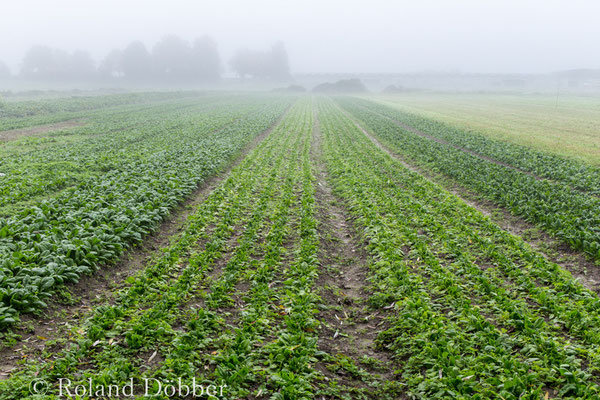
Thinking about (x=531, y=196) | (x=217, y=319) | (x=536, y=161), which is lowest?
(x=217, y=319)

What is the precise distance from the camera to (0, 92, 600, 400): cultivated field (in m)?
5.26

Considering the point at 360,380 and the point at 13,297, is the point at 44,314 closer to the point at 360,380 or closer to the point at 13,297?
the point at 13,297

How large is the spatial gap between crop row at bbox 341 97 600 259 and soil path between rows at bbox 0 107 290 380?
11492mm

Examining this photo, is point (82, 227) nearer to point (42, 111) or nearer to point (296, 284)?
point (296, 284)

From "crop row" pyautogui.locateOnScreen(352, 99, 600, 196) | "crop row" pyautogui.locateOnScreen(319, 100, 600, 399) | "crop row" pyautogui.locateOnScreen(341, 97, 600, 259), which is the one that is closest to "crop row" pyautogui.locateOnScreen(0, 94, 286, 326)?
"crop row" pyautogui.locateOnScreen(319, 100, 600, 399)

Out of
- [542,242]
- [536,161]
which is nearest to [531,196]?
[542,242]

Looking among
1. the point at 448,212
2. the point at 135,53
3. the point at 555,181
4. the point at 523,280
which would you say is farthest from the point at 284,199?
the point at 135,53

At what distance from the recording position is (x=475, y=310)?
6680 millimetres

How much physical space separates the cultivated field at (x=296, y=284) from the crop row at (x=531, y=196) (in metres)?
0.08

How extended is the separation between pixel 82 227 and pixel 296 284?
5.47 meters

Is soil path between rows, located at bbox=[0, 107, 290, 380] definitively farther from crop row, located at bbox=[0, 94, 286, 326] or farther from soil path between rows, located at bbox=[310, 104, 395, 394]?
soil path between rows, located at bbox=[310, 104, 395, 394]

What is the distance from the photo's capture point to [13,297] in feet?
20.5
